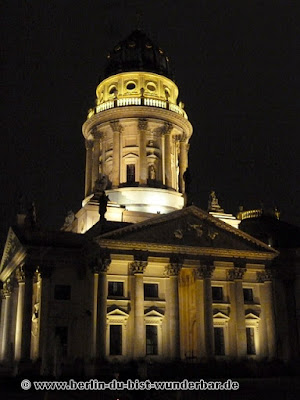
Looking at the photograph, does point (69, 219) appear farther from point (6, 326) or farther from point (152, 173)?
point (6, 326)

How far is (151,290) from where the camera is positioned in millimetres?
45844

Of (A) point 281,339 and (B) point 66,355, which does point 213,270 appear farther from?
(B) point 66,355

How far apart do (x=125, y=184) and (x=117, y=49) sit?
19527 millimetres

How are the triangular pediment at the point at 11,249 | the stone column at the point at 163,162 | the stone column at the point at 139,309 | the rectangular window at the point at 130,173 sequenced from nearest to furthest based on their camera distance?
1. the stone column at the point at 139,309
2. the triangular pediment at the point at 11,249
3. the rectangular window at the point at 130,173
4. the stone column at the point at 163,162

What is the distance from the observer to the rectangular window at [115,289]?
145 feet

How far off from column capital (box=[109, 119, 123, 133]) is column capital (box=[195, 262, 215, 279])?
20668 millimetres

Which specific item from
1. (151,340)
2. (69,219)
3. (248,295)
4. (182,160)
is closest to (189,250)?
(151,340)

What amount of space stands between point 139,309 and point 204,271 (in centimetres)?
660

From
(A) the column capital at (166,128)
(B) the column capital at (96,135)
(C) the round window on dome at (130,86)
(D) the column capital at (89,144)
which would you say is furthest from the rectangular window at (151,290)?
(C) the round window on dome at (130,86)

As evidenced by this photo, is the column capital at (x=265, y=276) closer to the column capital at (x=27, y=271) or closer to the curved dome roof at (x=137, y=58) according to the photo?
the column capital at (x=27, y=271)

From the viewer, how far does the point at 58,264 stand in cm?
4481

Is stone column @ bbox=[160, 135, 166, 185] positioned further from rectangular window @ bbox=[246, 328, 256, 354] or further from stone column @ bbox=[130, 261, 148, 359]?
rectangular window @ bbox=[246, 328, 256, 354]

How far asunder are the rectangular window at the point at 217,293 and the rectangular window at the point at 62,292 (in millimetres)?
12854

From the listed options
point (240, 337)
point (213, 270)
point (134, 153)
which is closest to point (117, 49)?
point (134, 153)
